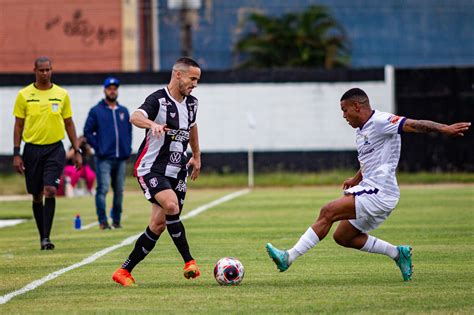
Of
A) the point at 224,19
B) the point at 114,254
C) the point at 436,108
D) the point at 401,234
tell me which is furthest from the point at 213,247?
the point at 224,19

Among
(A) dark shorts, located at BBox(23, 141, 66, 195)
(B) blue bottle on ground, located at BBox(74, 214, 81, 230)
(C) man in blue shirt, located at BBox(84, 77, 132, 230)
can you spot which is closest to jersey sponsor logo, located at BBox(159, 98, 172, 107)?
(A) dark shorts, located at BBox(23, 141, 66, 195)

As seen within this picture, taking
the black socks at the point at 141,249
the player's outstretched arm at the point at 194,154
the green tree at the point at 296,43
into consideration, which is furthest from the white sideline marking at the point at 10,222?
Answer: the green tree at the point at 296,43

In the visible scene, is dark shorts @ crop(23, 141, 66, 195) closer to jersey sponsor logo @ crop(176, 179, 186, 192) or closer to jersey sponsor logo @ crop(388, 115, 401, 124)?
jersey sponsor logo @ crop(176, 179, 186, 192)

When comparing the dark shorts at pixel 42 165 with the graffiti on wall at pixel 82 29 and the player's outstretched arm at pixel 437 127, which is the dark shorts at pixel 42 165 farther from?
the graffiti on wall at pixel 82 29

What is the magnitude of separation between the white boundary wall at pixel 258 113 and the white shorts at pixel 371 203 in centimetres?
2389

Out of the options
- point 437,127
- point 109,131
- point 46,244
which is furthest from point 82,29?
point 437,127

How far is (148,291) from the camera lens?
1065cm

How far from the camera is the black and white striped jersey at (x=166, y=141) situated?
36.7 ft

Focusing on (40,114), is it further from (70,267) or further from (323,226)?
(323,226)

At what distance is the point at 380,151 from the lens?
11.0 metres

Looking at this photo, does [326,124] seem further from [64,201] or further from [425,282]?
[425,282]

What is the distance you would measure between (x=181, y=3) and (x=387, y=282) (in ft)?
108

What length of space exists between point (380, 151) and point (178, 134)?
76.2 inches

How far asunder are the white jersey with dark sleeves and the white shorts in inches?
2.1
